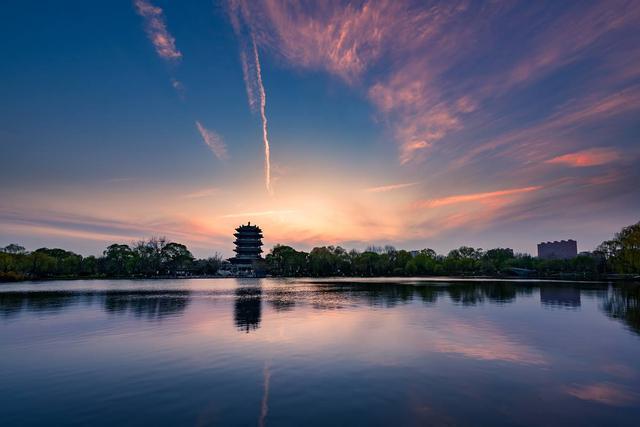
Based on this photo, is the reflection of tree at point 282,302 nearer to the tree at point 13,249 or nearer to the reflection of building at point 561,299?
the reflection of building at point 561,299

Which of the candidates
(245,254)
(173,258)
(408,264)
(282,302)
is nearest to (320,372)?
(282,302)

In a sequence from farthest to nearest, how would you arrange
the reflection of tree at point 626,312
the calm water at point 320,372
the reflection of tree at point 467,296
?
the reflection of tree at point 467,296, the reflection of tree at point 626,312, the calm water at point 320,372

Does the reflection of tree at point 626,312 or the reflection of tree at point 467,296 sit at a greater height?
the reflection of tree at point 626,312

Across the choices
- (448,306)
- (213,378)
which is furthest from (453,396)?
(448,306)

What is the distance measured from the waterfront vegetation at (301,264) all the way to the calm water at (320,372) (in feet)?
348

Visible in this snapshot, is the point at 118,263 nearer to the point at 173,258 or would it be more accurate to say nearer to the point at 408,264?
the point at 173,258

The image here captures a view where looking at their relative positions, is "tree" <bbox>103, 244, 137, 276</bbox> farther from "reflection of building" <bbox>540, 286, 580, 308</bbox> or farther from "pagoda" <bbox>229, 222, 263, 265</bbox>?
"reflection of building" <bbox>540, 286, 580, 308</bbox>

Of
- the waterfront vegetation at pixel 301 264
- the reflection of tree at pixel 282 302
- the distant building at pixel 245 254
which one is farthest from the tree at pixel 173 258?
the reflection of tree at pixel 282 302

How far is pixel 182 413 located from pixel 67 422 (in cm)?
245

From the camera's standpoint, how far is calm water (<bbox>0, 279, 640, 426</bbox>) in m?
8.41

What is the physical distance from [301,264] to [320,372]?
124662 millimetres

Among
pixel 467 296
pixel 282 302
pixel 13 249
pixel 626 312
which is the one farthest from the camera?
pixel 13 249

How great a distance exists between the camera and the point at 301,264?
135 meters

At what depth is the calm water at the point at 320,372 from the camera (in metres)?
8.41
